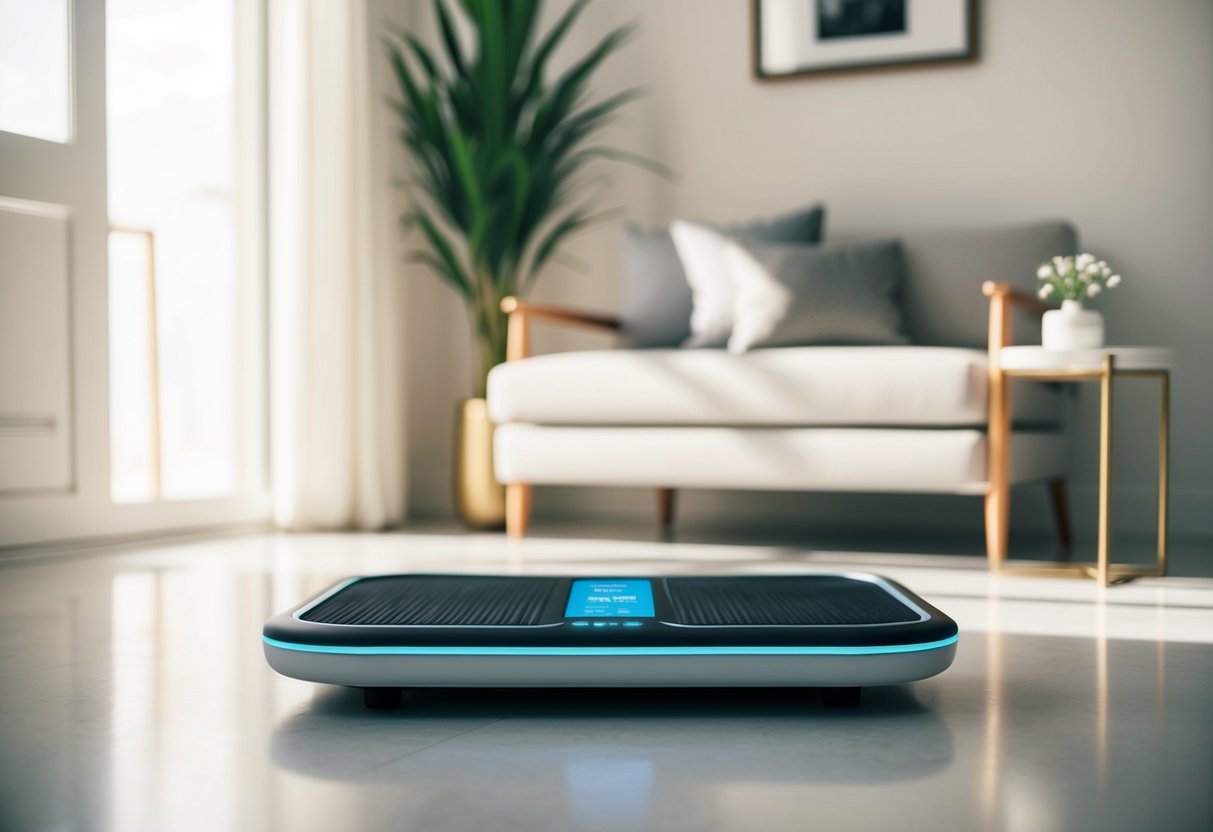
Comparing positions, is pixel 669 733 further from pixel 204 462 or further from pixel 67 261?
pixel 204 462

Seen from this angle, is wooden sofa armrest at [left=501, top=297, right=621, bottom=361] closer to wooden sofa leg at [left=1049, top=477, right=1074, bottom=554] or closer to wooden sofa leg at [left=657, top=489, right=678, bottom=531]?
wooden sofa leg at [left=657, top=489, right=678, bottom=531]

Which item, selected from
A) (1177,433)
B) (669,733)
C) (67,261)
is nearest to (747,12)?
(1177,433)

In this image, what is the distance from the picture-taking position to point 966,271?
9.91 ft

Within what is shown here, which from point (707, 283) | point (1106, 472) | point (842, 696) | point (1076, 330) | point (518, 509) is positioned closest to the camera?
point (842, 696)

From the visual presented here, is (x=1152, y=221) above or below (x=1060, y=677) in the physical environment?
above

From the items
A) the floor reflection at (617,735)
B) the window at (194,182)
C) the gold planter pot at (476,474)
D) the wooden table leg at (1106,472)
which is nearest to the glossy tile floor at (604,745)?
the floor reflection at (617,735)

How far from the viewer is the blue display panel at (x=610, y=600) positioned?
1159 millimetres

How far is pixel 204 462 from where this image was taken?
4.43m

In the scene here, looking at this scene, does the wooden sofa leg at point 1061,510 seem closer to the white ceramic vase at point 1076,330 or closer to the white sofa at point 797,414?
the white sofa at point 797,414

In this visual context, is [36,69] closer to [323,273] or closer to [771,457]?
[323,273]

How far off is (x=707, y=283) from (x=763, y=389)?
55 cm

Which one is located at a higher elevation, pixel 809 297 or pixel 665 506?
pixel 809 297

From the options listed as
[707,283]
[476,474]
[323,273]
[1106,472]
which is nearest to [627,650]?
[1106,472]

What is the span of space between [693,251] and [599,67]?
95 centimetres
